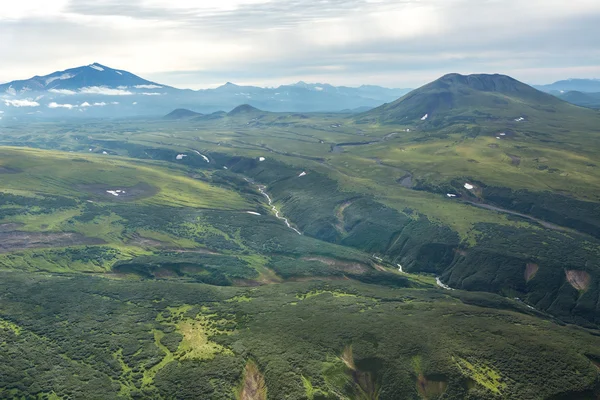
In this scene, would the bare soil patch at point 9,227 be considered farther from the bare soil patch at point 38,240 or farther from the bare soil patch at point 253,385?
the bare soil patch at point 253,385

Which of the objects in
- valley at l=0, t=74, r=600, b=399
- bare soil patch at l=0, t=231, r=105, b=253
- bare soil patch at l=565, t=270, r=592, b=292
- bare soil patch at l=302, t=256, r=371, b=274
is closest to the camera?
valley at l=0, t=74, r=600, b=399

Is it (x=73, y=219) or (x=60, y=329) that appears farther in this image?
(x=73, y=219)

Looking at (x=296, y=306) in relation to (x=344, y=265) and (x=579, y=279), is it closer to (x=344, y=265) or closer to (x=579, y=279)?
(x=344, y=265)

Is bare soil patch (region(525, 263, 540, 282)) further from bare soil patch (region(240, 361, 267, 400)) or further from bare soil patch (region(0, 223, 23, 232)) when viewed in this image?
bare soil patch (region(0, 223, 23, 232))

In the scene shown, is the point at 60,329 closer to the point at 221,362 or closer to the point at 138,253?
the point at 221,362

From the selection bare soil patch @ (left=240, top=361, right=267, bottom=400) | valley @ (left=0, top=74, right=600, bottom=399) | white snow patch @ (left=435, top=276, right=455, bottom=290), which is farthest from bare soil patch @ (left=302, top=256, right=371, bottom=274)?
bare soil patch @ (left=240, top=361, right=267, bottom=400)

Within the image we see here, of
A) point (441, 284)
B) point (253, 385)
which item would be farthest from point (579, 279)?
point (253, 385)

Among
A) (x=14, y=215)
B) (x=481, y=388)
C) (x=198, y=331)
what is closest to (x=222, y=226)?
(x=14, y=215)
